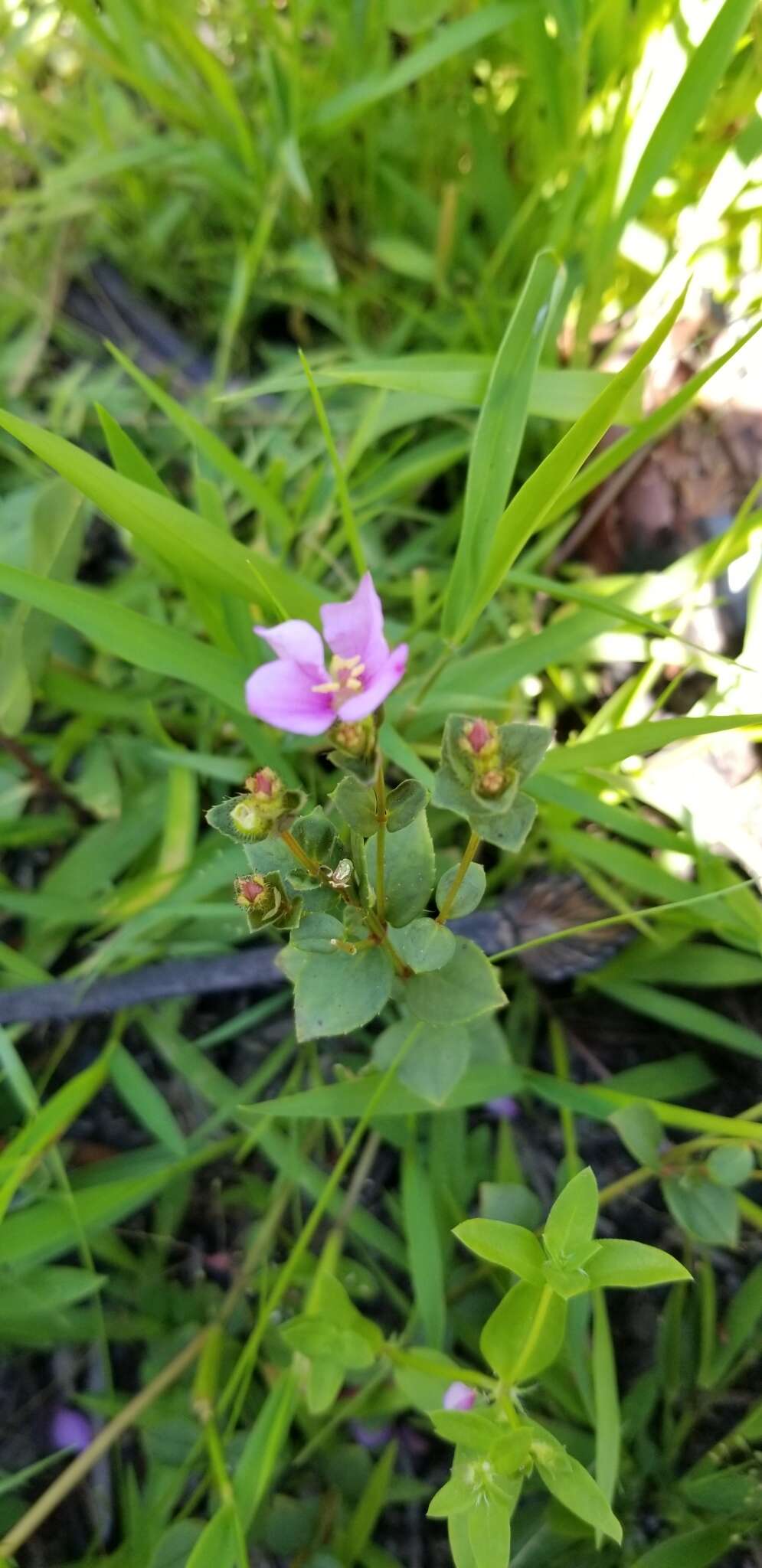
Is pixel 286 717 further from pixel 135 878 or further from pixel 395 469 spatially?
pixel 395 469

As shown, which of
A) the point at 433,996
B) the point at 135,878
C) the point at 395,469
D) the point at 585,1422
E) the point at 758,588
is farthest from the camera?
the point at 395,469

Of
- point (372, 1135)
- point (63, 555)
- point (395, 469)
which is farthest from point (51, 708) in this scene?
point (372, 1135)

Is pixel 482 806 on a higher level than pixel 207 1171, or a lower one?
higher

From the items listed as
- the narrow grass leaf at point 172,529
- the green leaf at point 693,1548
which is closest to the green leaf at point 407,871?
the narrow grass leaf at point 172,529

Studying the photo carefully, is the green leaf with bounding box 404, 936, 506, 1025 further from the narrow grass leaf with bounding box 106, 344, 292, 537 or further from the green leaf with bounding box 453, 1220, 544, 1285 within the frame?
the narrow grass leaf with bounding box 106, 344, 292, 537

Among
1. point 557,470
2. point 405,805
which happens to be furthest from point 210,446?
point 405,805

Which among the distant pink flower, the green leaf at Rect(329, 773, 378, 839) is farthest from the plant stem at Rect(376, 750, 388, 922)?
the distant pink flower
